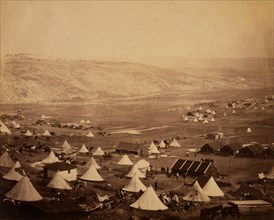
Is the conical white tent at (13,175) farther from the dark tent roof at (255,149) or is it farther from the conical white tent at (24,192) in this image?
the dark tent roof at (255,149)

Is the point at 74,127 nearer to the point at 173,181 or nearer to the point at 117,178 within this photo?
the point at 117,178

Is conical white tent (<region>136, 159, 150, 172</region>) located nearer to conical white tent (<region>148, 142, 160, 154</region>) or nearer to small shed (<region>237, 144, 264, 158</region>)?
conical white tent (<region>148, 142, 160, 154</region>)

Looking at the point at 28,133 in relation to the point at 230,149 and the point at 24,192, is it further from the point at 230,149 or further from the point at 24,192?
the point at 230,149

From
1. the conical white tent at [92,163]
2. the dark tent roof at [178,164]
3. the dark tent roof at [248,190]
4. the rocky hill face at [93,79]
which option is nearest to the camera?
the dark tent roof at [248,190]

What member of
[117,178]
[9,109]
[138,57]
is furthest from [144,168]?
[9,109]

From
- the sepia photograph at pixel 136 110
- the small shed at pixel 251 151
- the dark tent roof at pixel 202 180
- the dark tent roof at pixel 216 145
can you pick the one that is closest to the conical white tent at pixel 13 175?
the sepia photograph at pixel 136 110
